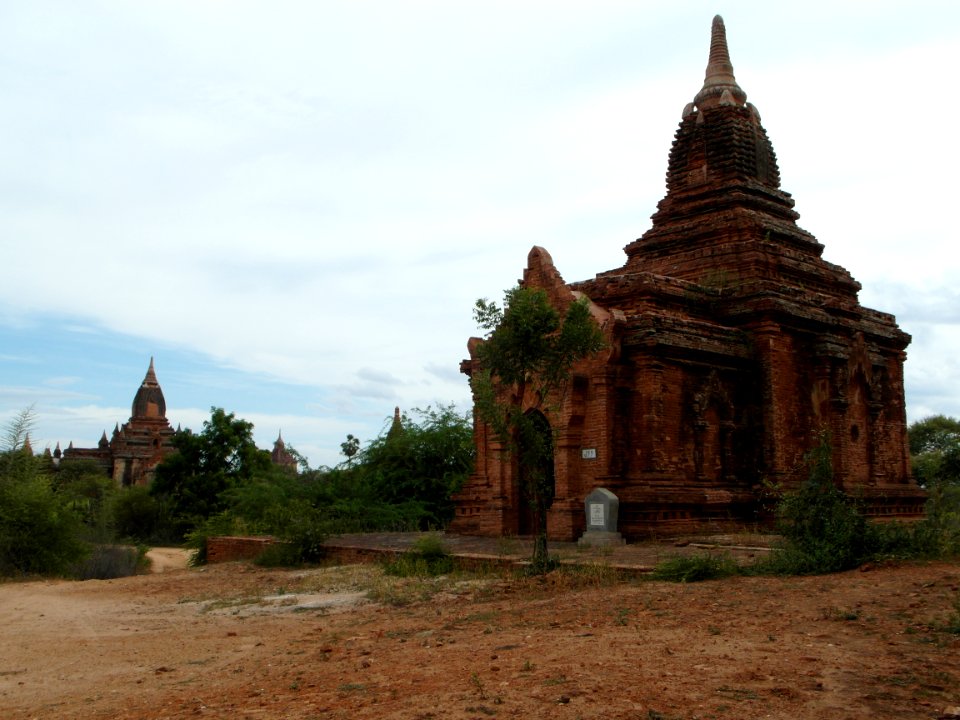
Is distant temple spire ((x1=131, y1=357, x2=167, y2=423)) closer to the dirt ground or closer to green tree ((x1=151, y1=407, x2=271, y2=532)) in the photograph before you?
green tree ((x1=151, y1=407, x2=271, y2=532))

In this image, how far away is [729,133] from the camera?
67.3ft

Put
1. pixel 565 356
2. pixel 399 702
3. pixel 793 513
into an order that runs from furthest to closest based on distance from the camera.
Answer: pixel 565 356 → pixel 793 513 → pixel 399 702

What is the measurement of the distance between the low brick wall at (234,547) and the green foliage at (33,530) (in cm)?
305

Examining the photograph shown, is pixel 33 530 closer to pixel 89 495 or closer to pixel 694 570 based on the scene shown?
pixel 694 570

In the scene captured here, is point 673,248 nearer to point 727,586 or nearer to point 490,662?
point 727,586

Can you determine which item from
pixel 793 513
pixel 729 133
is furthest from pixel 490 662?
pixel 729 133

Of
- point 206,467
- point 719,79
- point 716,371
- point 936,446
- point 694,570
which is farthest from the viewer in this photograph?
point 936,446

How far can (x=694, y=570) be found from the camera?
9.89m

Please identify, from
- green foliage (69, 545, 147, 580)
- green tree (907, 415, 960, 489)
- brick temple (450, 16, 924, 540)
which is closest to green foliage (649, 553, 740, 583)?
brick temple (450, 16, 924, 540)

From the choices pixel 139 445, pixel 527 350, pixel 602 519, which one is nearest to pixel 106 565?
pixel 602 519

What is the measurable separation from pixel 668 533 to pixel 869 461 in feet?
20.6

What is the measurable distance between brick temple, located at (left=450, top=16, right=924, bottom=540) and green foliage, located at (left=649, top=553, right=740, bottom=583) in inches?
148

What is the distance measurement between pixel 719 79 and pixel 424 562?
14055 mm

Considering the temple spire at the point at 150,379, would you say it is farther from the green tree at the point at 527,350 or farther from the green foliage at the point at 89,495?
the green tree at the point at 527,350
